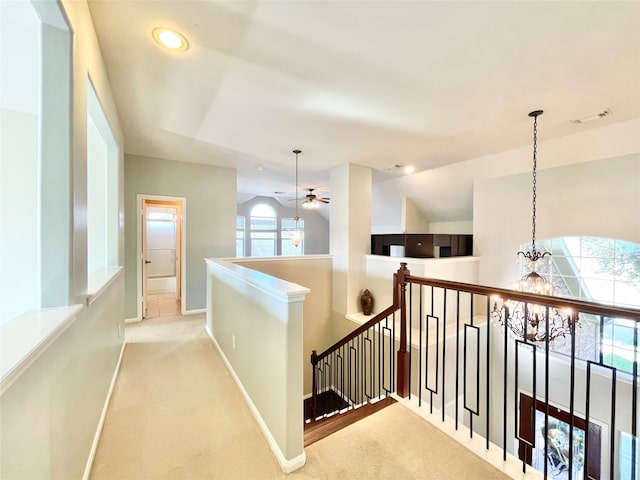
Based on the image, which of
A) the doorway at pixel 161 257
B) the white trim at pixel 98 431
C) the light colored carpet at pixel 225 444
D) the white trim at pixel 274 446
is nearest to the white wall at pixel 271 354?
the white trim at pixel 274 446

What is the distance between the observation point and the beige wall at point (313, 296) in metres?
4.92

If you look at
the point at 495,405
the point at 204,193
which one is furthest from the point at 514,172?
the point at 204,193

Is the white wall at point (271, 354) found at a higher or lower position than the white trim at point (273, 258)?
lower

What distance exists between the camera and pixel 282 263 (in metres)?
4.81

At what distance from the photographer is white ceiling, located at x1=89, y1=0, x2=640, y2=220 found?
1.68m

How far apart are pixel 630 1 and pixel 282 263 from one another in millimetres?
4454

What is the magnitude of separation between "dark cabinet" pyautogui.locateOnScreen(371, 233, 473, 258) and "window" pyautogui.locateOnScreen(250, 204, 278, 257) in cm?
540

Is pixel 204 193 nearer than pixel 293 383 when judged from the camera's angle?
No

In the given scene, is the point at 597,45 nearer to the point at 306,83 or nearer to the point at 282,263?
the point at 306,83

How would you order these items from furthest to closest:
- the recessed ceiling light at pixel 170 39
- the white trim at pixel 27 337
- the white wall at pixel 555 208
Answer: the white wall at pixel 555 208
the recessed ceiling light at pixel 170 39
the white trim at pixel 27 337

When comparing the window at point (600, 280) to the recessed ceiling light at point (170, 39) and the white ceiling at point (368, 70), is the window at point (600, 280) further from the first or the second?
the recessed ceiling light at point (170, 39)

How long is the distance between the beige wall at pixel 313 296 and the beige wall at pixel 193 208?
1.35 m

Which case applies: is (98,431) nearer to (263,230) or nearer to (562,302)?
(562,302)

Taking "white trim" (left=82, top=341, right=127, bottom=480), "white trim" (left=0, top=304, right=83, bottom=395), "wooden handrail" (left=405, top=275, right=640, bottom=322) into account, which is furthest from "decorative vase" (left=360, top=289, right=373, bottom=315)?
"white trim" (left=0, top=304, right=83, bottom=395)
